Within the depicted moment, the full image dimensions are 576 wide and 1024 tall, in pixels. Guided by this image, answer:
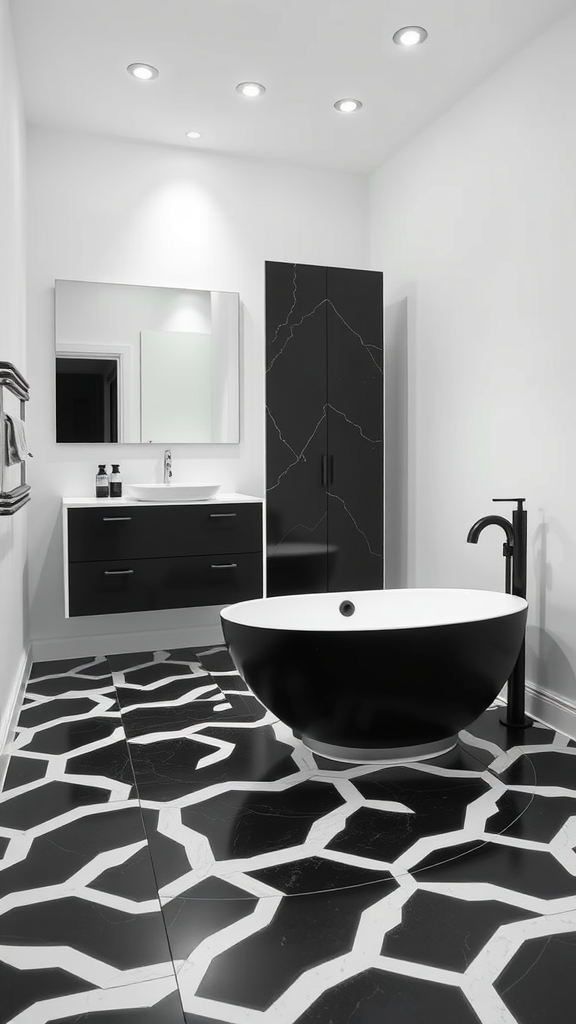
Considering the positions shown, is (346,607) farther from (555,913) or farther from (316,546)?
(555,913)

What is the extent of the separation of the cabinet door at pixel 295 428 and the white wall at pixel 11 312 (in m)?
1.20

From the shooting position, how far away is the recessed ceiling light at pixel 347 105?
3592 mm

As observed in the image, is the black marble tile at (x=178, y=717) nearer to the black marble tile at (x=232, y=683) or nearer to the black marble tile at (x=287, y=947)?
the black marble tile at (x=232, y=683)

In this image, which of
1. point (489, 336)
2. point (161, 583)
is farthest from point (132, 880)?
point (489, 336)

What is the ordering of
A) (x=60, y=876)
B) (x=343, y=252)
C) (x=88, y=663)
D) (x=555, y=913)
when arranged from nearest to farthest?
(x=555, y=913) < (x=60, y=876) < (x=88, y=663) < (x=343, y=252)

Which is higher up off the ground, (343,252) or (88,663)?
(343,252)

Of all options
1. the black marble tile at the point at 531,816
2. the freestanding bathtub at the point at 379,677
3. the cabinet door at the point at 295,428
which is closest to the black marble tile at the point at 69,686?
the cabinet door at the point at 295,428

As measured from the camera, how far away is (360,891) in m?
1.83

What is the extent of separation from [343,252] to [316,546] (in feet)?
5.98

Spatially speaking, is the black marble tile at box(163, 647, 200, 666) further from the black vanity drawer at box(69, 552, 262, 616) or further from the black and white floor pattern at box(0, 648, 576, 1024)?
the black and white floor pattern at box(0, 648, 576, 1024)

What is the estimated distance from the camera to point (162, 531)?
12.2 feet

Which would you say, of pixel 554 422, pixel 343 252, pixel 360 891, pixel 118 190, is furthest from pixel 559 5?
pixel 360 891

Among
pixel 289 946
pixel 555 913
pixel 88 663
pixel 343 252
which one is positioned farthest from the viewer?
pixel 343 252

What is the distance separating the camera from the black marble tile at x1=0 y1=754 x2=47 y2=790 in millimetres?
2436
